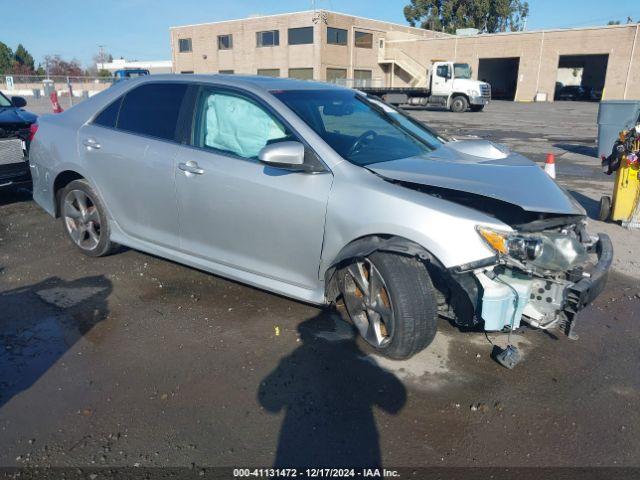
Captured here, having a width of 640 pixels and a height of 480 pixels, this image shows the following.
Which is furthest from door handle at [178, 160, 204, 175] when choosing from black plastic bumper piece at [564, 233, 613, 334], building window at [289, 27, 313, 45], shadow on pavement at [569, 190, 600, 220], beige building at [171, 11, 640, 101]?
building window at [289, 27, 313, 45]

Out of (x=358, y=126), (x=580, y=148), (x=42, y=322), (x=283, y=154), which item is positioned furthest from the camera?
(x=580, y=148)

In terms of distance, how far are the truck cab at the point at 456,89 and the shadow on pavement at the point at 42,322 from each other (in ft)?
92.4

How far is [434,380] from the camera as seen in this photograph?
3.20 m

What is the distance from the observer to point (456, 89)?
29984 millimetres

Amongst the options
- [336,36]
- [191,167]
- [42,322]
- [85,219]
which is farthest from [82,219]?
[336,36]

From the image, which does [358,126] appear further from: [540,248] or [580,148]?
[580,148]

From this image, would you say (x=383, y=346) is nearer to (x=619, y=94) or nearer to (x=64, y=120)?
(x=64, y=120)

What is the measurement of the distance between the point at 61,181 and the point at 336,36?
4583 centimetres

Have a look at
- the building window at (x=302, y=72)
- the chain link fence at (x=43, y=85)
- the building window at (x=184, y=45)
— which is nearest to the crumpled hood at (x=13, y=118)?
the chain link fence at (x=43, y=85)

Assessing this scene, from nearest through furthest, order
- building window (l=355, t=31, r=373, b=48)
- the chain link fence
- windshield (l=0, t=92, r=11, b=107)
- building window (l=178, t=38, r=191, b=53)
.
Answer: windshield (l=0, t=92, r=11, b=107) < the chain link fence < building window (l=355, t=31, r=373, b=48) < building window (l=178, t=38, r=191, b=53)

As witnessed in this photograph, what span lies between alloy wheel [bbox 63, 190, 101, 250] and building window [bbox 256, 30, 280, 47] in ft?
153

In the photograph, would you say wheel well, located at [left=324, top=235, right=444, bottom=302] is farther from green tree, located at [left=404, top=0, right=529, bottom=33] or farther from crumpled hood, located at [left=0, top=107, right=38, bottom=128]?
green tree, located at [left=404, top=0, right=529, bottom=33]

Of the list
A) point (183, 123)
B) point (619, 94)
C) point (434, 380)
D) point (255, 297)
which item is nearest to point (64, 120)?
point (183, 123)

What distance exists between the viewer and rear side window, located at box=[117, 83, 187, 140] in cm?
419
